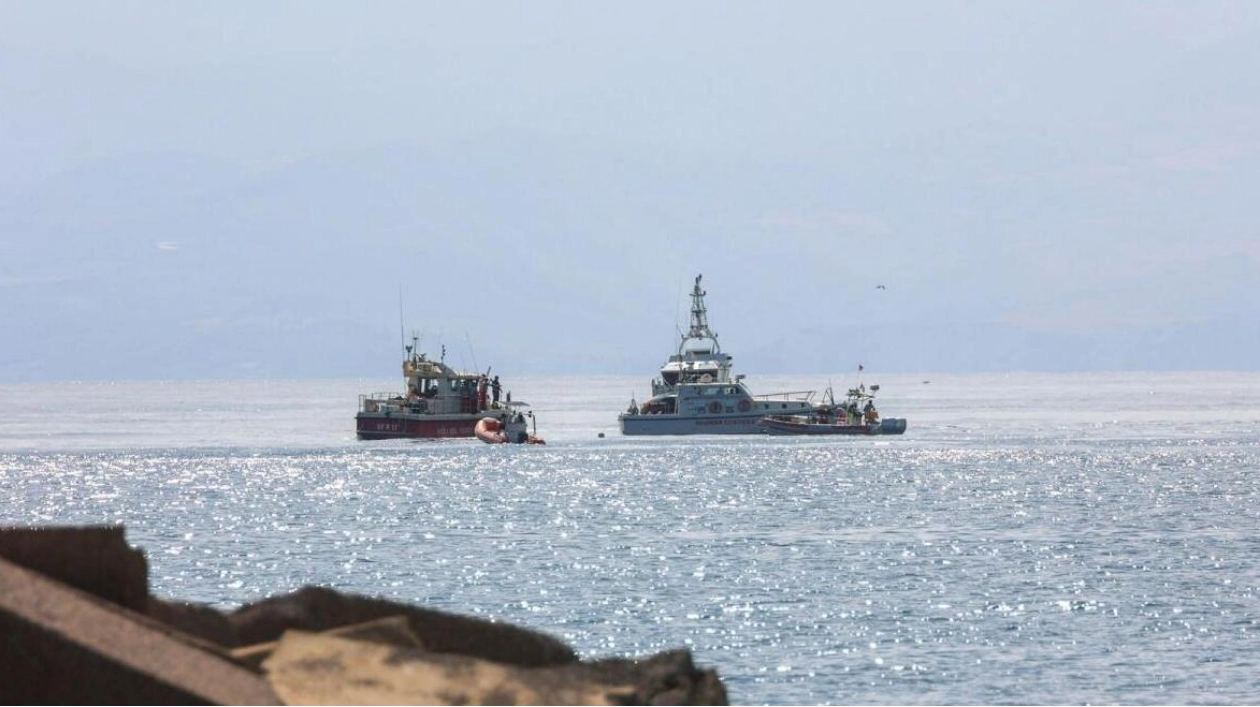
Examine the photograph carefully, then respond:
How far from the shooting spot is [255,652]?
981 centimetres

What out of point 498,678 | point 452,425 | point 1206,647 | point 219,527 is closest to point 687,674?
point 498,678

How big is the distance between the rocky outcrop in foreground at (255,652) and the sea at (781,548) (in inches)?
412

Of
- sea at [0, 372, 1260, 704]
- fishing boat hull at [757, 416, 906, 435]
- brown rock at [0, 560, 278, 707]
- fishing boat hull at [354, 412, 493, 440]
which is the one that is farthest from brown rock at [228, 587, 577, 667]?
fishing boat hull at [757, 416, 906, 435]

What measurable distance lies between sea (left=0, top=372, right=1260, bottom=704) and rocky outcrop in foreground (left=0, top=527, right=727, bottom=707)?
1046 centimetres

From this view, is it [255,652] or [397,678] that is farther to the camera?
[255,652]

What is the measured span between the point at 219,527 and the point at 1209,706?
131ft

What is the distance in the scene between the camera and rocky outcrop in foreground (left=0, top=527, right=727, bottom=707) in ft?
26.7

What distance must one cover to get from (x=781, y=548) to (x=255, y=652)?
142 feet

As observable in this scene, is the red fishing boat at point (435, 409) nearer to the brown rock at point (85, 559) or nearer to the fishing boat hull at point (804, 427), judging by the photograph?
the fishing boat hull at point (804, 427)

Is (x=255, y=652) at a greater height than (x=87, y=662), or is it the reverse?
(x=87, y=662)

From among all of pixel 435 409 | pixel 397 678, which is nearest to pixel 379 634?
pixel 397 678

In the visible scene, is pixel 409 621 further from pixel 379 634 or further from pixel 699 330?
pixel 699 330

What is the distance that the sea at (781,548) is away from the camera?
1241 inches

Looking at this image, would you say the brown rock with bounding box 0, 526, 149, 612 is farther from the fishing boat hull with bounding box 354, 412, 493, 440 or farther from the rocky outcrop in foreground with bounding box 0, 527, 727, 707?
the fishing boat hull with bounding box 354, 412, 493, 440
